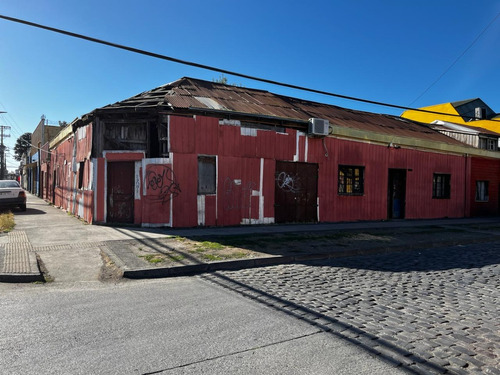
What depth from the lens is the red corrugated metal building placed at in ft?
39.6

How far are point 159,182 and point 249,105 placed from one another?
4968 mm

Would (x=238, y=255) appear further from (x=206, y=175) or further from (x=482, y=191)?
(x=482, y=191)

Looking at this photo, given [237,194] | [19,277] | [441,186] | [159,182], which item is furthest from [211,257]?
[441,186]

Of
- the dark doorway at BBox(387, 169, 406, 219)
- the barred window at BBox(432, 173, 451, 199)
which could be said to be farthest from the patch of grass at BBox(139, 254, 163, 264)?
the barred window at BBox(432, 173, 451, 199)

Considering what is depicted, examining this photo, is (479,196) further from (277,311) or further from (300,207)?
(277,311)

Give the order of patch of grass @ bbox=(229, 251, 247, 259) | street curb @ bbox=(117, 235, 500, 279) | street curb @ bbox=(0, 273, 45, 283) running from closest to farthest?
street curb @ bbox=(0, 273, 45, 283) → street curb @ bbox=(117, 235, 500, 279) → patch of grass @ bbox=(229, 251, 247, 259)

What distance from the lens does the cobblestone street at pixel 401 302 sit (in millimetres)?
3520

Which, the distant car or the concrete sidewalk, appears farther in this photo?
the distant car

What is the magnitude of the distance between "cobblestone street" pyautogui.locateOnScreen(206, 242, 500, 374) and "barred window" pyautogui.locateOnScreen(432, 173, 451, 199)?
39.3ft

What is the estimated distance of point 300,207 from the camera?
14.7 m

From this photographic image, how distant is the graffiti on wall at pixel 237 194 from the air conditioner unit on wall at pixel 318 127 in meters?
3.30

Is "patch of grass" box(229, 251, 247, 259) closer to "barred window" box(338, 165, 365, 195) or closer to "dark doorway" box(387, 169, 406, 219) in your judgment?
"barred window" box(338, 165, 365, 195)

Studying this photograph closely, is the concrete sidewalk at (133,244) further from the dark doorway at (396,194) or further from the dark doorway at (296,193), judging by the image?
the dark doorway at (396,194)

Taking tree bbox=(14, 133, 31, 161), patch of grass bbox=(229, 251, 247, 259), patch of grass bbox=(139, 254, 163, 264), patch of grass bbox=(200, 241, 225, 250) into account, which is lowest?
patch of grass bbox=(229, 251, 247, 259)
